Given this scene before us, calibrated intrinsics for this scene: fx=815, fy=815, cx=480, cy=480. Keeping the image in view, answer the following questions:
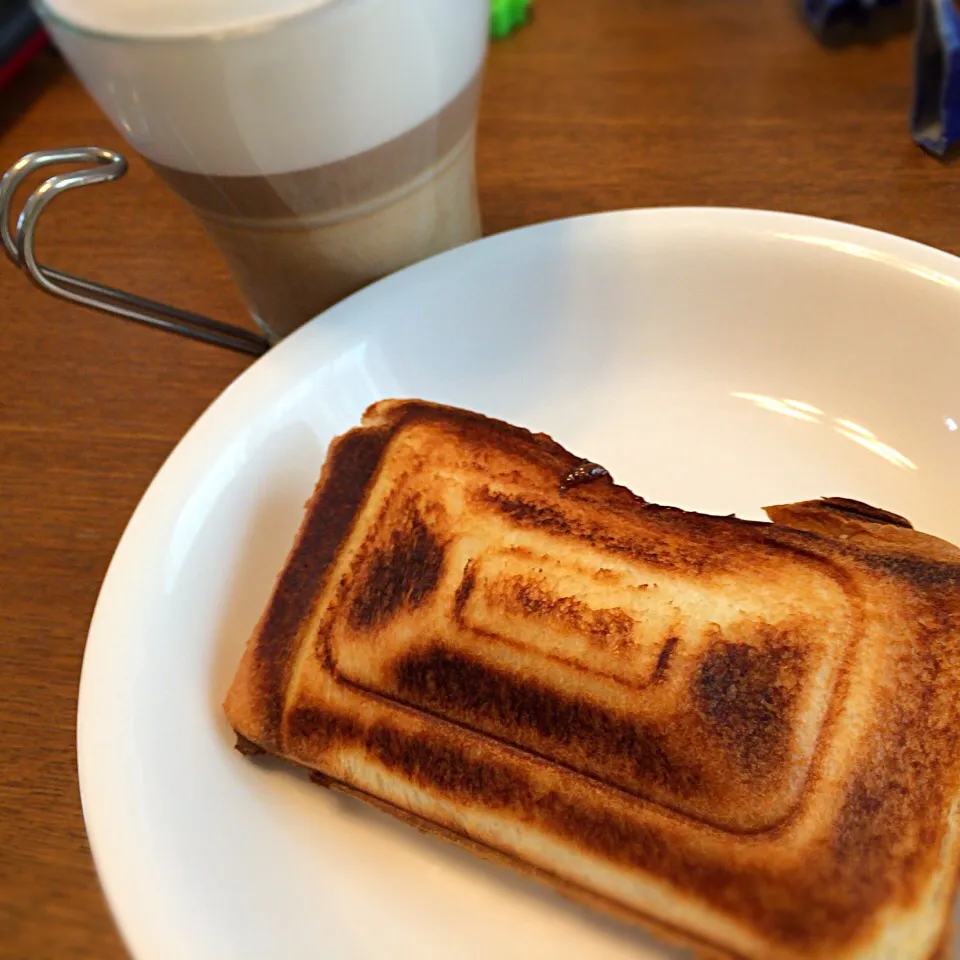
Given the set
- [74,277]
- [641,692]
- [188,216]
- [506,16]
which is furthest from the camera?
[506,16]

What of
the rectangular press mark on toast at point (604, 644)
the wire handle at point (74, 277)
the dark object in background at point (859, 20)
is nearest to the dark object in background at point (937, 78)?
the dark object in background at point (859, 20)

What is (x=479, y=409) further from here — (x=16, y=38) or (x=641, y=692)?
(x=16, y=38)

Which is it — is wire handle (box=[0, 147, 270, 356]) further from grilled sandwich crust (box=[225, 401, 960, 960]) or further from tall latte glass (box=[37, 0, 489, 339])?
grilled sandwich crust (box=[225, 401, 960, 960])

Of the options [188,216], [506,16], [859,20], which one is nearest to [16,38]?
[188,216]

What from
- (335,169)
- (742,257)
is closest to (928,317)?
(742,257)

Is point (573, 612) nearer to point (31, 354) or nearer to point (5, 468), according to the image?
point (5, 468)

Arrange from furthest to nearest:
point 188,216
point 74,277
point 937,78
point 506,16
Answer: point 506,16 < point 188,216 < point 937,78 < point 74,277

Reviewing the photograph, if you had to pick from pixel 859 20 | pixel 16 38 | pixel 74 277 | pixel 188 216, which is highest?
pixel 16 38

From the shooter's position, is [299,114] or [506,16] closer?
[299,114]
